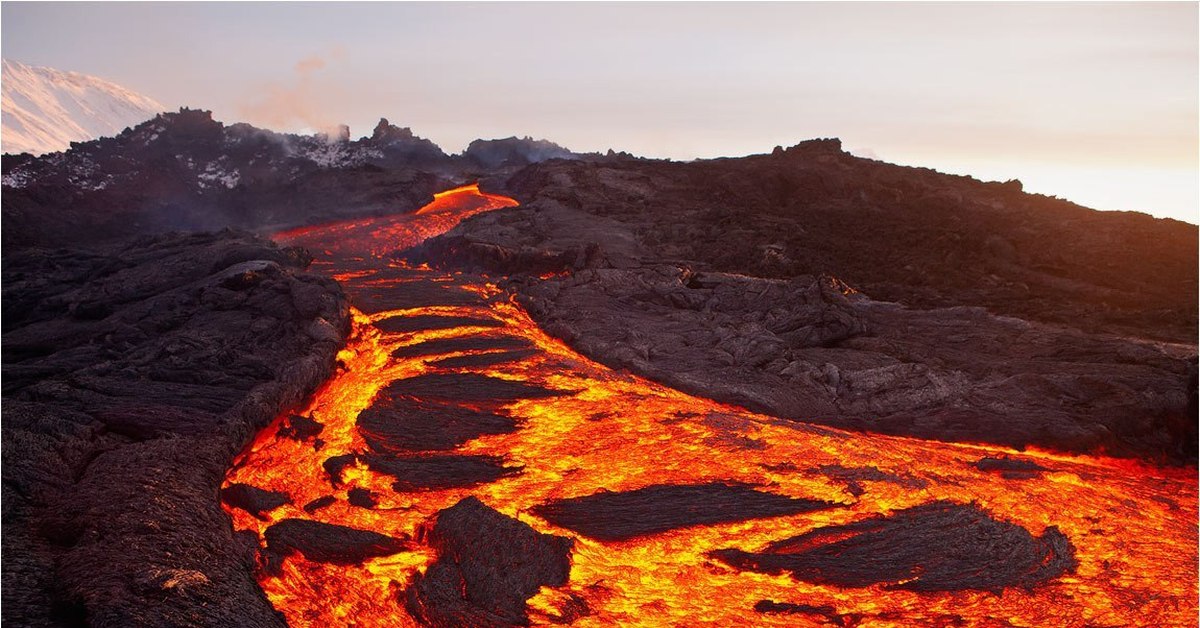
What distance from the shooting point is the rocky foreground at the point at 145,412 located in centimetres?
1088

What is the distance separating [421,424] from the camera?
18.2 m

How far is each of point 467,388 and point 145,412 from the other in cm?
719

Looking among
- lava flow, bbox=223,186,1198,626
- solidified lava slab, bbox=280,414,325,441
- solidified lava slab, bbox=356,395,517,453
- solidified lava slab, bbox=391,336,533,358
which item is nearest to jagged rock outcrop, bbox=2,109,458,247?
solidified lava slab, bbox=391,336,533,358

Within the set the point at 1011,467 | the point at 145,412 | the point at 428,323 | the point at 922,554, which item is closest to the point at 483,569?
the point at 922,554

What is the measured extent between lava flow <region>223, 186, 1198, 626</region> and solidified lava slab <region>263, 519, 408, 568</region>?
4 cm

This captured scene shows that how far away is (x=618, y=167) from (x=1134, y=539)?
4374 centimetres

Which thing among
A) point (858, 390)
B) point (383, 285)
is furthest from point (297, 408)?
point (858, 390)

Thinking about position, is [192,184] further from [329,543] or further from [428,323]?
[329,543]

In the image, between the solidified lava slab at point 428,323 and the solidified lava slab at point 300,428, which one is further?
the solidified lava slab at point 428,323

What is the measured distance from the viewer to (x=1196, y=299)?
27500mm

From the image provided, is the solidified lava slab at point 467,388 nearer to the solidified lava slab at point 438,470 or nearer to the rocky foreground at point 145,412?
the rocky foreground at point 145,412

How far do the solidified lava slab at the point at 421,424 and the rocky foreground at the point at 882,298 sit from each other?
5524 mm

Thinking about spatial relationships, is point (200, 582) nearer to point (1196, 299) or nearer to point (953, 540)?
point (953, 540)

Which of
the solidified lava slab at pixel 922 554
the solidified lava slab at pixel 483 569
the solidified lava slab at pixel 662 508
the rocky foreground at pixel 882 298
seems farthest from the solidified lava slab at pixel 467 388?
the solidified lava slab at pixel 922 554
